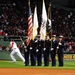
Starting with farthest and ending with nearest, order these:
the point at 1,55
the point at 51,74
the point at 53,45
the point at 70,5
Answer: the point at 70,5
the point at 1,55
the point at 53,45
the point at 51,74

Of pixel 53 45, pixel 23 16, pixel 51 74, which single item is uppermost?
pixel 23 16

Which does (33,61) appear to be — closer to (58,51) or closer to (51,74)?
(58,51)

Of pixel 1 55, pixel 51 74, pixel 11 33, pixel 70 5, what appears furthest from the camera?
pixel 70 5

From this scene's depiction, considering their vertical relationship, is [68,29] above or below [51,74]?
above

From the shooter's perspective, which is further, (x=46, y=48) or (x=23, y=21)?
(x=23, y=21)

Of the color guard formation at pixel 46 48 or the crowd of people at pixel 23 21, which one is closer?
the color guard formation at pixel 46 48

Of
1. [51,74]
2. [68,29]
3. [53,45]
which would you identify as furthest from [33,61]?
[68,29]

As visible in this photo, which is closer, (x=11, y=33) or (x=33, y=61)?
(x=33, y=61)

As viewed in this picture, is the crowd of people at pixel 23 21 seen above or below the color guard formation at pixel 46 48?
above

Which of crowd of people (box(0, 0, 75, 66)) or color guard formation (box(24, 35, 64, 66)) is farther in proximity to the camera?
crowd of people (box(0, 0, 75, 66))

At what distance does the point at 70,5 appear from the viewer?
132 feet

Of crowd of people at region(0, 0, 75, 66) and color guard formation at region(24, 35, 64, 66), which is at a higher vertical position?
crowd of people at region(0, 0, 75, 66)

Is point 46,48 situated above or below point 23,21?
below

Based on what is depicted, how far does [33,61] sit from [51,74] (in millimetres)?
5320
